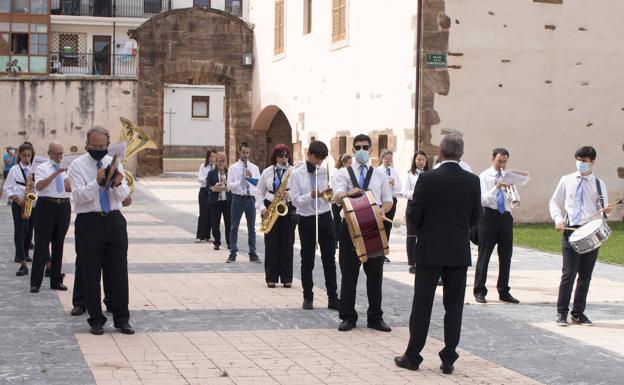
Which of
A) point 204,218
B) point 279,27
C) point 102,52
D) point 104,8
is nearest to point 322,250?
point 204,218

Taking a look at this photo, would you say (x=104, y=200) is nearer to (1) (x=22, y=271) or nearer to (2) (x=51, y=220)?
(2) (x=51, y=220)

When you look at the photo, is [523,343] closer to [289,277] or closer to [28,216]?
[289,277]

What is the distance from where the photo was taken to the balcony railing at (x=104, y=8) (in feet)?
174

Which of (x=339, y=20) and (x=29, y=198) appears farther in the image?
(x=339, y=20)

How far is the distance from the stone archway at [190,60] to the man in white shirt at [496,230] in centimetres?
2336

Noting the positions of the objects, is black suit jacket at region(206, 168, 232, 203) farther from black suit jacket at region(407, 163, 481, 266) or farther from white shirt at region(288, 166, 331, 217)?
black suit jacket at region(407, 163, 481, 266)

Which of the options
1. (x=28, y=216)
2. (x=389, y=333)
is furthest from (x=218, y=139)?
(x=389, y=333)

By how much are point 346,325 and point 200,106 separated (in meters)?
49.3

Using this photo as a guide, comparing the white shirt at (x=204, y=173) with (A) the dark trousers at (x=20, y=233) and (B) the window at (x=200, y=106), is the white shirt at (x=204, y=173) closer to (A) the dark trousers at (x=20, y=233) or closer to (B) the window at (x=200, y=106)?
(A) the dark trousers at (x=20, y=233)

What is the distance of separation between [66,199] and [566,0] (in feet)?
44.0

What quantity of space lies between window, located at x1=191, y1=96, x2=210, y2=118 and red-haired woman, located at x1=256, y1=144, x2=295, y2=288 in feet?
149

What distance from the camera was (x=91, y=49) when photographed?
176 ft

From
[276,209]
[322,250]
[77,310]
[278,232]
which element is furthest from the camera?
[278,232]

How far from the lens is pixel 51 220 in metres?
11.1
